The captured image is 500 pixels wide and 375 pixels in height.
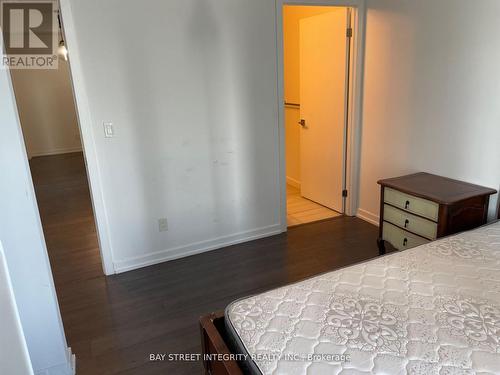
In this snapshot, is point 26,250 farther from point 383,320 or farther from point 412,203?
point 412,203

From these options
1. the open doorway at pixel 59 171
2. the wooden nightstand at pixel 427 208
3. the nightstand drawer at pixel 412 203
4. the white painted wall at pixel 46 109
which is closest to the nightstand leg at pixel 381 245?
the wooden nightstand at pixel 427 208

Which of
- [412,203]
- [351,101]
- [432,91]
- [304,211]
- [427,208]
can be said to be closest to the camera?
[427,208]

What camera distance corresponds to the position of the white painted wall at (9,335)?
96 cm

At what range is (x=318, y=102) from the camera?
3.97 meters

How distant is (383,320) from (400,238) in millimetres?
1523

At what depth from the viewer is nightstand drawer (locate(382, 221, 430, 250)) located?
8.48 ft

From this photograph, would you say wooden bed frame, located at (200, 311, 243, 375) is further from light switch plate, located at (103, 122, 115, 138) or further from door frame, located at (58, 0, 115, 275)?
light switch plate, located at (103, 122, 115, 138)

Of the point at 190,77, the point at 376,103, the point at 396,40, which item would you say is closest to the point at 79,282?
the point at 190,77

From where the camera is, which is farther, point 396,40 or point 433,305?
point 396,40

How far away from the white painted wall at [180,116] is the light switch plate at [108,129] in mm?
34

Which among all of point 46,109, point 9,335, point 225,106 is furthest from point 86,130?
point 46,109

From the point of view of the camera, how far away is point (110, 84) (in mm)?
2629

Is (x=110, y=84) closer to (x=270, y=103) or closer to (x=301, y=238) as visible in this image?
(x=270, y=103)

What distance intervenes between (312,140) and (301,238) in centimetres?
129
